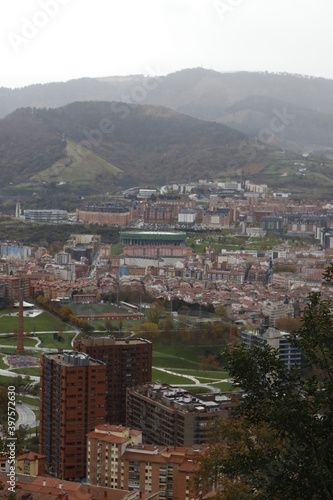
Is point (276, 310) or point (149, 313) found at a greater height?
point (276, 310)

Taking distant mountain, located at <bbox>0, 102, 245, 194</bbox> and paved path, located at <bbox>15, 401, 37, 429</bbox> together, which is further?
distant mountain, located at <bbox>0, 102, 245, 194</bbox>

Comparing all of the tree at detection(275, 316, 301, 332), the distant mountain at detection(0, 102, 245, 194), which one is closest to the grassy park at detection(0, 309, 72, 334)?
the tree at detection(275, 316, 301, 332)

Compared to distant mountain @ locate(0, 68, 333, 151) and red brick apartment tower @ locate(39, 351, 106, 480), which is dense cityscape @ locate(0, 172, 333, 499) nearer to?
red brick apartment tower @ locate(39, 351, 106, 480)

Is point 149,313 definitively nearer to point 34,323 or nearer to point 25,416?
point 34,323

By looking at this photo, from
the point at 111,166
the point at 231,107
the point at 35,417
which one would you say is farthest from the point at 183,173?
the point at 35,417

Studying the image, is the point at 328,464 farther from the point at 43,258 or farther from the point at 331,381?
the point at 43,258

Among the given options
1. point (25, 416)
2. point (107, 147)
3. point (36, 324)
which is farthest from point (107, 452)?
point (107, 147)
